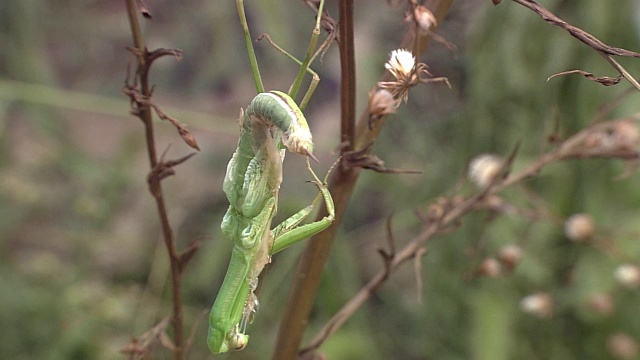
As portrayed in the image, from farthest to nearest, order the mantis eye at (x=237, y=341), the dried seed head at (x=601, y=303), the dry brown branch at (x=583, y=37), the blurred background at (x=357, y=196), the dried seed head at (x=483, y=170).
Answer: the blurred background at (x=357, y=196), the dried seed head at (x=601, y=303), the dried seed head at (x=483, y=170), the mantis eye at (x=237, y=341), the dry brown branch at (x=583, y=37)

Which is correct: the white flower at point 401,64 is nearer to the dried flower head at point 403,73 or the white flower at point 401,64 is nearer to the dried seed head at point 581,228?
the dried flower head at point 403,73

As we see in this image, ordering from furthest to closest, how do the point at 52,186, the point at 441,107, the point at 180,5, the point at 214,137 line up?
1. the point at 214,137
2. the point at 180,5
3. the point at 52,186
4. the point at 441,107

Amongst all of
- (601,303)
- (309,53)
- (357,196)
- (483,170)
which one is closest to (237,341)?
(309,53)

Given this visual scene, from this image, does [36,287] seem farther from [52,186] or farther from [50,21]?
[50,21]

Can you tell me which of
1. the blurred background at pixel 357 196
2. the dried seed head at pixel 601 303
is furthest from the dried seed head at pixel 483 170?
the dried seed head at pixel 601 303

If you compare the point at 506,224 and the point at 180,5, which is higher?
the point at 180,5

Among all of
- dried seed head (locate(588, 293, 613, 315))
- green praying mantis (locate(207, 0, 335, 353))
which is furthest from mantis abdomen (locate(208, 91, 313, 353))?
dried seed head (locate(588, 293, 613, 315))

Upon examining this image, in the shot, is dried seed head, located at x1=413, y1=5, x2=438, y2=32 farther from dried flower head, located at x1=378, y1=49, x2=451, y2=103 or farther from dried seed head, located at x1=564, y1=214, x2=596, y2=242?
dried seed head, located at x1=564, y1=214, x2=596, y2=242

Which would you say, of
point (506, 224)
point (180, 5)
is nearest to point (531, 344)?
point (506, 224)
